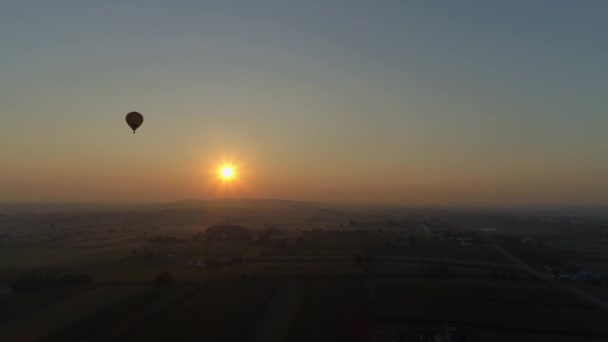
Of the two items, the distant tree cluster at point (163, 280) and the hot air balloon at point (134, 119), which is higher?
the hot air balloon at point (134, 119)

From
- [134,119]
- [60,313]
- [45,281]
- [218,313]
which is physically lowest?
[60,313]

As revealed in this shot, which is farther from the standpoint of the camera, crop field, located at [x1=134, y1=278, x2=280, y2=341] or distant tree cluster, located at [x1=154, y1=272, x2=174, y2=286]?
distant tree cluster, located at [x1=154, y1=272, x2=174, y2=286]

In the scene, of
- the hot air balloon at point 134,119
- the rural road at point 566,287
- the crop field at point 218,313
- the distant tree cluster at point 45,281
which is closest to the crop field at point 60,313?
the distant tree cluster at point 45,281

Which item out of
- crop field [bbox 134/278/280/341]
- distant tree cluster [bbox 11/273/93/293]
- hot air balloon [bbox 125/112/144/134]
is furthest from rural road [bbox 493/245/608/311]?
distant tree cluster [bbox 11/273/93/293]

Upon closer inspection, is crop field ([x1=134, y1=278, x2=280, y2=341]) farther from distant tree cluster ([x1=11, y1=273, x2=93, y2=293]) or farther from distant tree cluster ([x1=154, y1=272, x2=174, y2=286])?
distant tree cluster ([x1=11, y1=273, x2=93, y2=293])

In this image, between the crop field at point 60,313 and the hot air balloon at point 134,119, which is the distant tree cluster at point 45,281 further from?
the hot air balloon at point 134,119

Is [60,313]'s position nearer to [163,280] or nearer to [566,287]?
[163,280]

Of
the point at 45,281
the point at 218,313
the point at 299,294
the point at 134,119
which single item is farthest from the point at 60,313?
the point at 299,294

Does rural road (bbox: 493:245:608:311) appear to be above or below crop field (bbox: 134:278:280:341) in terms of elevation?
above
